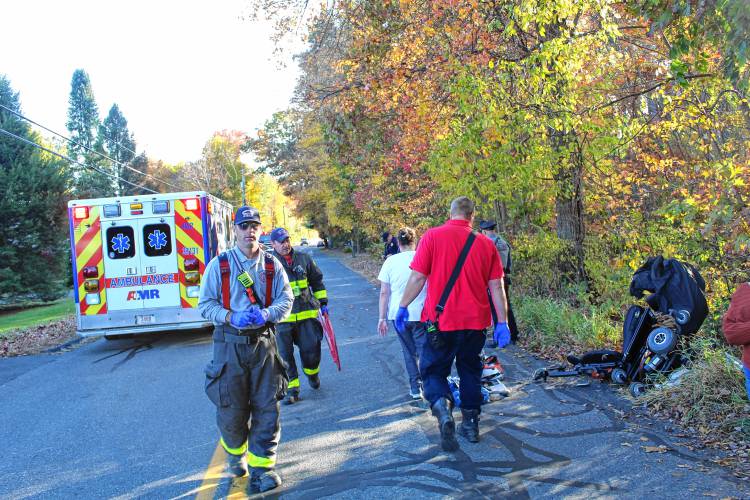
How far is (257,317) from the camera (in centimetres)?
458

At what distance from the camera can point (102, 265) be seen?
1178cm

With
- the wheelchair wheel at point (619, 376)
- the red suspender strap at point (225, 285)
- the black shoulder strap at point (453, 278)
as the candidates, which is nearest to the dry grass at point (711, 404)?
the wheelchair wheel at point (619, 376)

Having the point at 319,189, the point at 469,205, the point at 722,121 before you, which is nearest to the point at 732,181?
the point at 469,205

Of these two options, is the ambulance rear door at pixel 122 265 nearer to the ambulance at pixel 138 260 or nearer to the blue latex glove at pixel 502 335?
the ambulance at pixel 138 260

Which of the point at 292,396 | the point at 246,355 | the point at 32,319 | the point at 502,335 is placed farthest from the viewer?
the point at 32,319

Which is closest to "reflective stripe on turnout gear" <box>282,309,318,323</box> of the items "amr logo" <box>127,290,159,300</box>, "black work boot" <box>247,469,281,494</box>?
"black work boot" <box>247,469,281,494</box>

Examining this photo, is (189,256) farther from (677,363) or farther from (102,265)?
(677,363)

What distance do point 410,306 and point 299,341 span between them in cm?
170

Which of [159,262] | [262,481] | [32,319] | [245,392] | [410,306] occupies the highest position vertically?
[159,262]

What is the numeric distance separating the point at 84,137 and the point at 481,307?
235 feet

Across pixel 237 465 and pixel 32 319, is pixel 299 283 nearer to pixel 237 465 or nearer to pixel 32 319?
pixel 237 465

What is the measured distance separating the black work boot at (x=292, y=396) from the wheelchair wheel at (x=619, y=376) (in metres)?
3.47

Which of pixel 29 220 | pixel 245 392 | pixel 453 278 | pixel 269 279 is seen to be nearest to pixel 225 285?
pixel 269 279

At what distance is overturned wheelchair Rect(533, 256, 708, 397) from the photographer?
21.3 feet
